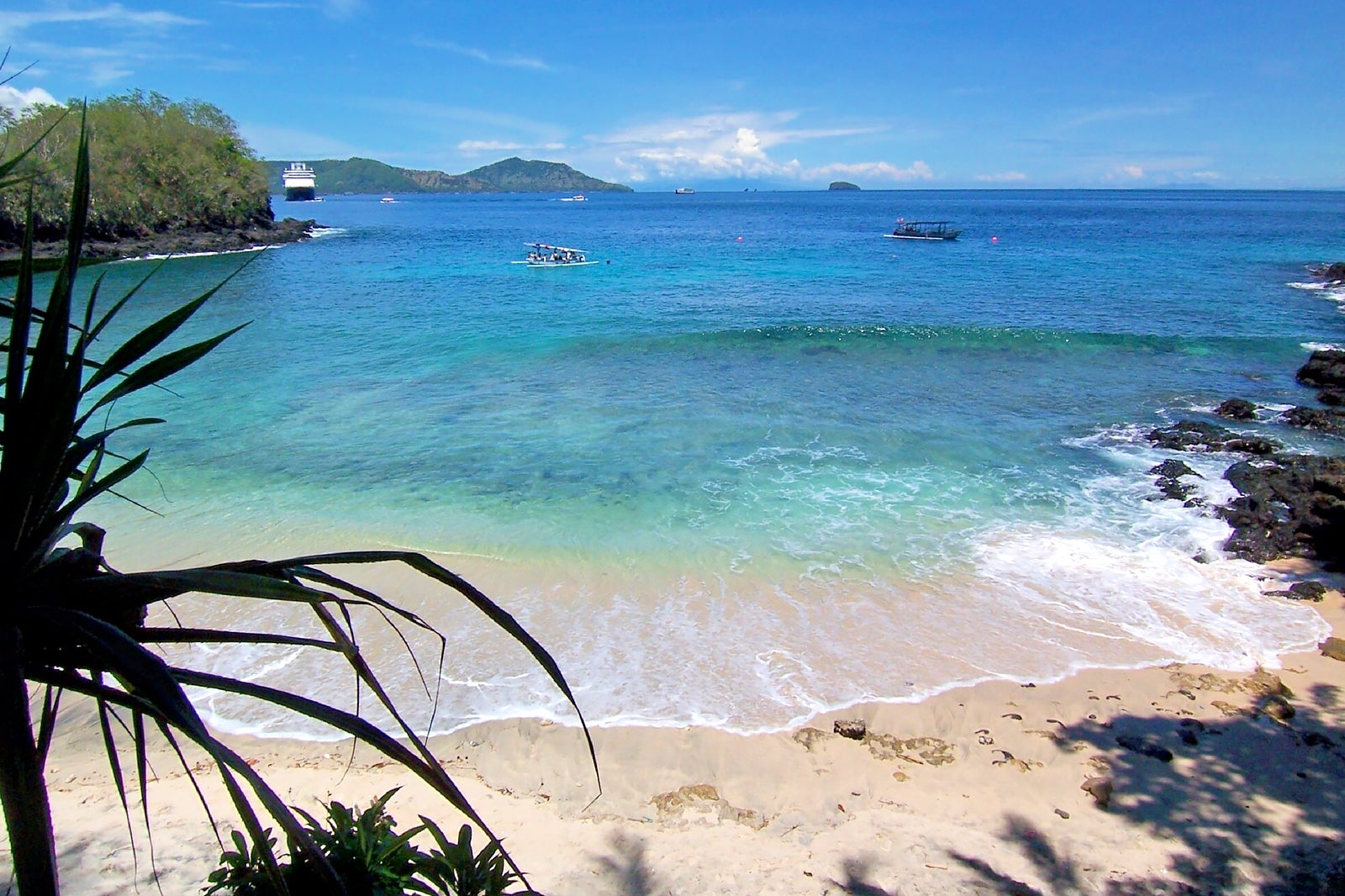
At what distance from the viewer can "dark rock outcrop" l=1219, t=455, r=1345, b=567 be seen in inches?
414

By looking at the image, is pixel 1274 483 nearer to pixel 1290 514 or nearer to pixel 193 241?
pixel 1290 514

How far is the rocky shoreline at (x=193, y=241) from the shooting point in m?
46.9

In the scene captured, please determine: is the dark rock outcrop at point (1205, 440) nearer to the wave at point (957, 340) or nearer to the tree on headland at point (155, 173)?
the wave at point (957, 340)

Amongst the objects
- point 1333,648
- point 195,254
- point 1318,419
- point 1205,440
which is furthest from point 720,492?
point 195,254

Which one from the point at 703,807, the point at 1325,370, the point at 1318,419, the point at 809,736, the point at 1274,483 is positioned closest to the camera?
the point at 703,807

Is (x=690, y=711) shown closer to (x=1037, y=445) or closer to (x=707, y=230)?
(x=1037, y=445)

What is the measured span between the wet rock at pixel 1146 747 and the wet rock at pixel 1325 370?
16947 mm

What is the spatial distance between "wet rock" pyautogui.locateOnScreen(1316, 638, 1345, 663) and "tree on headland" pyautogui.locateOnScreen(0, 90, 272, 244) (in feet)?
195

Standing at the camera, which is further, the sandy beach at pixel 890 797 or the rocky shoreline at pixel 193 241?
the rocky shoreline at pixel 193 241

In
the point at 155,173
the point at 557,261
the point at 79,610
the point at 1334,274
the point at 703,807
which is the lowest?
the point at 703,807

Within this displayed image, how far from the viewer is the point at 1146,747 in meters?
6.71

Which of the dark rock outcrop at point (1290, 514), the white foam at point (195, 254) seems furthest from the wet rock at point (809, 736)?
the white foam at point (195, 254)

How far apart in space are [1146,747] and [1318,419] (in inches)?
537

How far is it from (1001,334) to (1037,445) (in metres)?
12.3
